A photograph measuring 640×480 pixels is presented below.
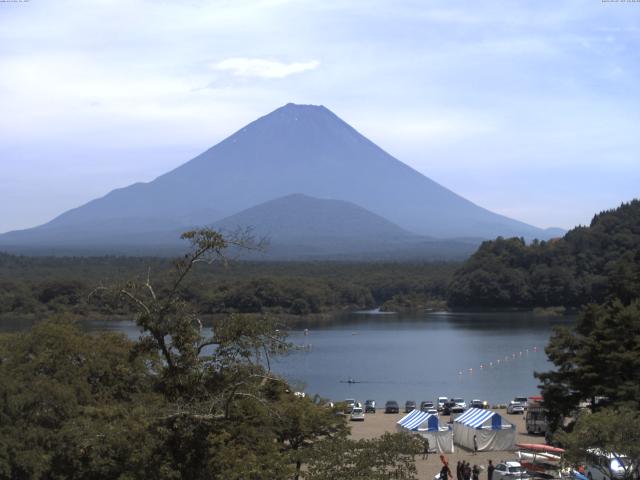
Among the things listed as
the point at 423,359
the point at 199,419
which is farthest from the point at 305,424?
the point at 423,359

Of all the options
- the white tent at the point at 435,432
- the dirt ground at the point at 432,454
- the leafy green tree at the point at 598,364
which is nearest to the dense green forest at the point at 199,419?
the dirt ground at the point at 432,454

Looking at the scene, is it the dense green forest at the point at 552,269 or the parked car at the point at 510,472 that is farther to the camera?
the dense green forest at the point at 552,269

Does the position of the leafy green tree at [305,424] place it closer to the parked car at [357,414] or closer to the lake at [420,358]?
the lake at [420,358]

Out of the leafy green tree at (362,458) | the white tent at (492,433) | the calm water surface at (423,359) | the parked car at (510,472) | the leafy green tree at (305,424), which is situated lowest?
the calm water surface at (423,359)

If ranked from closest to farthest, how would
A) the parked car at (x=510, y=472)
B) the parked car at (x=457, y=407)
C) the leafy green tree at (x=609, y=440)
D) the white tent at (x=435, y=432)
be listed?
the leafy green tree at (x=609, y=440) → the parked car at (x=510, y=472) → the white tent at (x=435, y=432) → the parked car at (x=457, y=407)

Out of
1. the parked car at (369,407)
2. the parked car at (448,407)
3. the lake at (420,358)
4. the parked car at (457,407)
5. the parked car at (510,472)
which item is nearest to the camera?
the parked car at (510,472)

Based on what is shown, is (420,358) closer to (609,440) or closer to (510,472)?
(510,472)

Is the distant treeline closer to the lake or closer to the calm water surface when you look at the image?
the lake

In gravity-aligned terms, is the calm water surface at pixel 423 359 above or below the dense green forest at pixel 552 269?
below
